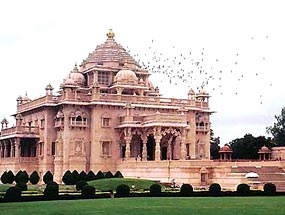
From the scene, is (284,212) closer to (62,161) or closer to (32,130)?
(62,161)

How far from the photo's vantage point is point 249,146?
6688 cm

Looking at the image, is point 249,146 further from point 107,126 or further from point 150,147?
point 107,126

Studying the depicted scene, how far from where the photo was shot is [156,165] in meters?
45.4

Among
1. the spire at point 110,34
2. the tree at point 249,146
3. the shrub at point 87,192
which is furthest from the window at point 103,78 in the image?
the shrub at point 87,192

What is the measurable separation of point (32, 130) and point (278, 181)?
86.4 ft

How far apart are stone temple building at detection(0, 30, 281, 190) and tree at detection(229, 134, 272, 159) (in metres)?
9.16

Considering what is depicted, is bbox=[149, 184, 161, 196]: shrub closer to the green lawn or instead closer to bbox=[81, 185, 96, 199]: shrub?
bbox=[81, 185, 96, 199]: shrub

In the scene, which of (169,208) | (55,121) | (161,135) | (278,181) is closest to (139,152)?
(161,135)

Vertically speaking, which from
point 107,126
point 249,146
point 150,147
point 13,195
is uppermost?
point 107,126

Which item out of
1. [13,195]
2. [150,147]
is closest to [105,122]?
[150,147]

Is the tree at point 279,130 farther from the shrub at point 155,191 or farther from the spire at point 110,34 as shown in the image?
the shrub at point 155,191

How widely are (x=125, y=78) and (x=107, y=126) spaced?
5133 mm

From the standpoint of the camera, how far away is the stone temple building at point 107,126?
5175 cm

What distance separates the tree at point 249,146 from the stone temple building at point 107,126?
30.1 ft
